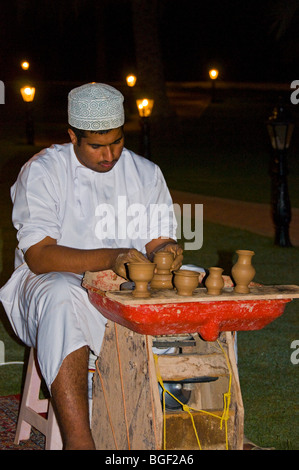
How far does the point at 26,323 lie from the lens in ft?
11.3

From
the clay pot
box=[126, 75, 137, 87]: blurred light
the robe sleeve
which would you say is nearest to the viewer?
the clay pot

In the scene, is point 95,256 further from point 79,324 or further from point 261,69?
point 261,69

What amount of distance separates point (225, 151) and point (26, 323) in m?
17.0

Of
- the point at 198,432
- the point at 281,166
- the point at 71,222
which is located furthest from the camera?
the point at 281,166

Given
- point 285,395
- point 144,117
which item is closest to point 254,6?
point 144,117

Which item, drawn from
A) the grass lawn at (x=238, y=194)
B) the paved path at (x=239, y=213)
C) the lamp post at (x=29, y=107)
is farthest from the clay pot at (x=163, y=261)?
the lamp post at (x=29, y=107)

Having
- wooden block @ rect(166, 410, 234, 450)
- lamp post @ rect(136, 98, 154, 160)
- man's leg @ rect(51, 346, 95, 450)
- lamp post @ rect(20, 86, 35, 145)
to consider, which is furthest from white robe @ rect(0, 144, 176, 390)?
lamp post @ rect(20, 86, 35, 145)

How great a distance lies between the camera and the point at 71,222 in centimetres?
378

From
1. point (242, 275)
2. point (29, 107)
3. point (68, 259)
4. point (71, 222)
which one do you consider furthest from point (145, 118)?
point (242, 275)

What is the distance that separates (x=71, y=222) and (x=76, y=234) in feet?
0.20

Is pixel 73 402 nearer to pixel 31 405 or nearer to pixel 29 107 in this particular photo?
pixel 31 405

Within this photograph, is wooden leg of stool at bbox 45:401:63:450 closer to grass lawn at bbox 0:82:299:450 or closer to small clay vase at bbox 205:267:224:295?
small clay vase at bbox 205:267:224:295

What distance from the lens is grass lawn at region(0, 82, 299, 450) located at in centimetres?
457

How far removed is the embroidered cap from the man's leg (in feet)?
3.52
